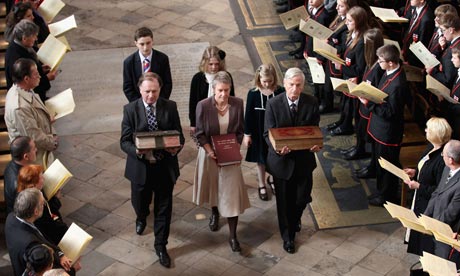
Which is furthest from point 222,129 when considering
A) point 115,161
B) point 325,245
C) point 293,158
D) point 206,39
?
point 206,39

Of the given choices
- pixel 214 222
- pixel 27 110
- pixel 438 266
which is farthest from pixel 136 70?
pixel 438 266

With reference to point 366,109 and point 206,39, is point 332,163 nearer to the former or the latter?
point 366,109

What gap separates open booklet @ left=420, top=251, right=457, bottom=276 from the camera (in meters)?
7.17

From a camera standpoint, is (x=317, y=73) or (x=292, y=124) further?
(x=317, y=73)

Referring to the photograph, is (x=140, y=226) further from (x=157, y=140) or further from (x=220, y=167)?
(x=157, y=140)

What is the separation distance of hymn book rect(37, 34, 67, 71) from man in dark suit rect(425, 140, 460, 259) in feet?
15.1

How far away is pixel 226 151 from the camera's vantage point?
8914 millimetres

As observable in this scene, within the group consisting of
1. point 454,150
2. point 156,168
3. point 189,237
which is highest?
point 454,150

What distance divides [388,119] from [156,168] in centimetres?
264

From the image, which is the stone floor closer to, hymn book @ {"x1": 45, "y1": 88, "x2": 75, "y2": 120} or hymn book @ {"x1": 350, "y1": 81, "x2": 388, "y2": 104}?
hymn book @ {"x1": 45, "y1": 88, "x2": 75, "y2": 120}

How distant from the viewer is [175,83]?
12.7 m

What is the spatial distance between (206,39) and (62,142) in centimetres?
362

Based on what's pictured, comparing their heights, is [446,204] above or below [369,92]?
below

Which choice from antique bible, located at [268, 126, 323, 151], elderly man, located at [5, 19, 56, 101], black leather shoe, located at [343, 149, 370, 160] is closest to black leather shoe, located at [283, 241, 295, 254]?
antique bible, located at [268, 126, 323, 151]
